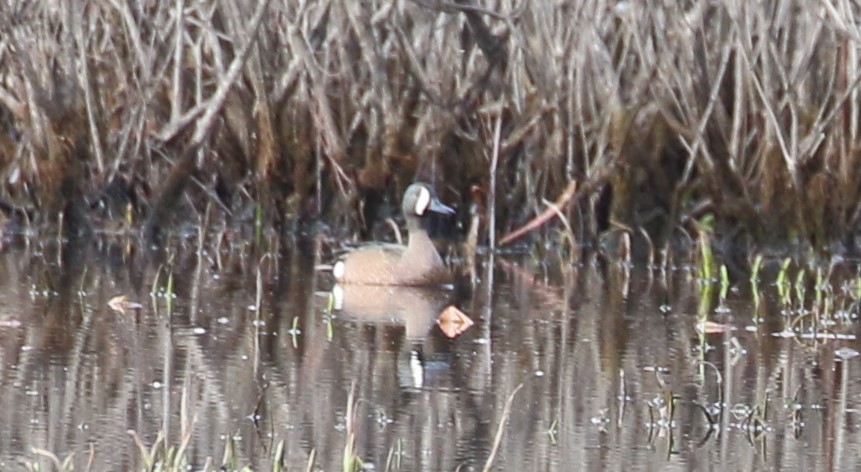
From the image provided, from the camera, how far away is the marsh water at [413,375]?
579cm

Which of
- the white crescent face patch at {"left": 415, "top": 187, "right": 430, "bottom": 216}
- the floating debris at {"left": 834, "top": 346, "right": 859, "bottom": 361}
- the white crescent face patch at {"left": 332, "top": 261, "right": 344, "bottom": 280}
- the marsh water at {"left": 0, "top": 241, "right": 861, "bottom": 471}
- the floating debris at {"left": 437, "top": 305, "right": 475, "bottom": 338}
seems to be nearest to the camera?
the marsh water at {"left": 0, "top": 241, "right": 861, "bottom": 471}

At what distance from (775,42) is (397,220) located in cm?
289

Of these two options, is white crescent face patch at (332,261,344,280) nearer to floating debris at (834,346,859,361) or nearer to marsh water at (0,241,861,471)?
marsh water at (0,241,861,471)

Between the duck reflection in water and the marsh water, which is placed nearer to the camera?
the marsh water

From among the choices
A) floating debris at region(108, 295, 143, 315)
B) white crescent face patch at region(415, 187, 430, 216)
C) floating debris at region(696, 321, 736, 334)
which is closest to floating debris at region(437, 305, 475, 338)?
→ floating debris at region(696, 321, 736, 334)

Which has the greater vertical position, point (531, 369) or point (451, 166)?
point (451, 166)

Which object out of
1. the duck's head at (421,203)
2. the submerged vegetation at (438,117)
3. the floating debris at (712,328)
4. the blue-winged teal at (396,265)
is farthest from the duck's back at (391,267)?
the floating debris at (712,328)

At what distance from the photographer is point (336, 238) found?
41.9 feet

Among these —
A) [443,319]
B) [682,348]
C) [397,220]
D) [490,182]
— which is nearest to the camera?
[682,348]

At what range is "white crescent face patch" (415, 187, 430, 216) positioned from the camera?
36.8 ft

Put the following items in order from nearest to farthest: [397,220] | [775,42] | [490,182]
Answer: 1. [775,42]
2. [490,182]
3. [397,220]

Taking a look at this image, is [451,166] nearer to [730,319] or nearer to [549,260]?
[549,260]

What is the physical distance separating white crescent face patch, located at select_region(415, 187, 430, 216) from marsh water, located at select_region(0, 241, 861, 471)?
31.4 inches

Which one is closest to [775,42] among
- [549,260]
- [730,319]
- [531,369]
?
[549,260]
